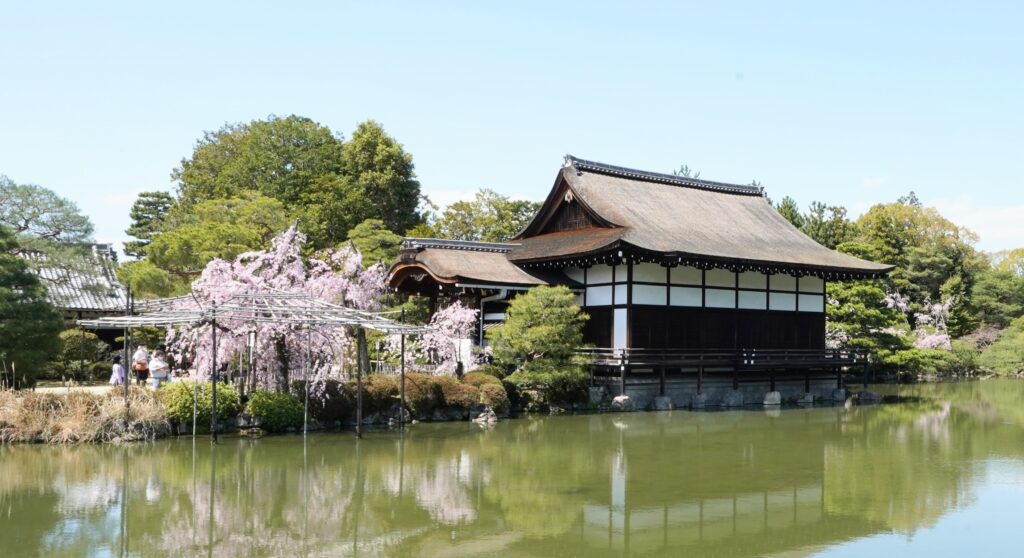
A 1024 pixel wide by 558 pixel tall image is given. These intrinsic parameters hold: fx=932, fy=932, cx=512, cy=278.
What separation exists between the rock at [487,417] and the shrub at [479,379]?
700 mm

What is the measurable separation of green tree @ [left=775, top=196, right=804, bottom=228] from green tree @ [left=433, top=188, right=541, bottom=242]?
13269mm

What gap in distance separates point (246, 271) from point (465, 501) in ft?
35.2

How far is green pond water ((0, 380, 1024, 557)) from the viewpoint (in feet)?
33.4

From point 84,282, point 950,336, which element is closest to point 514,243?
point 84,282

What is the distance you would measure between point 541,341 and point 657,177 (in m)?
10.6

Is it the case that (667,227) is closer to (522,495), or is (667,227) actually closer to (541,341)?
(541,341)

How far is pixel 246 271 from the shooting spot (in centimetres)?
2106

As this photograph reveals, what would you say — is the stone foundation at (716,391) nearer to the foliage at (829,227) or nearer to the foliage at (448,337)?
the foliage at (448,337)

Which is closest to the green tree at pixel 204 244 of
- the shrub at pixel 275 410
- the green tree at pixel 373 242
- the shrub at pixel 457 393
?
the green tree at pixel 373 242

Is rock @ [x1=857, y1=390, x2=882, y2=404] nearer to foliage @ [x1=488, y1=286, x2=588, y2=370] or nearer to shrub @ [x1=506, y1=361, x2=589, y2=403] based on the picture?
shrub @ [x1=506, y1=361, x2=589, y2=403]

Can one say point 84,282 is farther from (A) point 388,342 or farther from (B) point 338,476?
(B) point 338,476

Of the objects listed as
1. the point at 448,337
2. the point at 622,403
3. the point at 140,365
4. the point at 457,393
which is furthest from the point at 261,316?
the point at 622,403

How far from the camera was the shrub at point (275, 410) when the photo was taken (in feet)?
60.0

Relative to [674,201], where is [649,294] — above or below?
below
